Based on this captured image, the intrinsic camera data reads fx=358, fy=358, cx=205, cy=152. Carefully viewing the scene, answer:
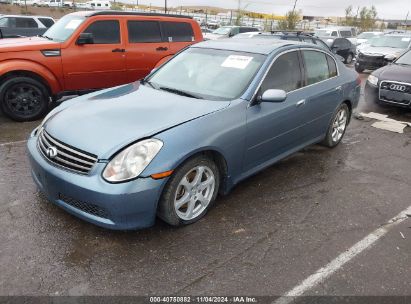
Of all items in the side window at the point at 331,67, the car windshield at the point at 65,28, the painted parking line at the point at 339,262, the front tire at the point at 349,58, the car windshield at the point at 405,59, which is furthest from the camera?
the front tire at the point at 349,58

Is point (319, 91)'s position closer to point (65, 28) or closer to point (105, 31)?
point (105, 31)

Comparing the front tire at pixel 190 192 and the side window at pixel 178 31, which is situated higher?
the side window at pixel 178 31

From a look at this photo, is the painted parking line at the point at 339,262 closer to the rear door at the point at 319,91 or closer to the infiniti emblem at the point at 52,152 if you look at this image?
the rear door at the point at 319,91

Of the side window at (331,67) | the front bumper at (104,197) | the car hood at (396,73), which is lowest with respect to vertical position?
the front bumper at (104,197)

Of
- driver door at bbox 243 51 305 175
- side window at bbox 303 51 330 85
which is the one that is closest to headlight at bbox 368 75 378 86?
side window at bbox 303 51 330 85

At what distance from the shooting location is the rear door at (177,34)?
24.9 feet

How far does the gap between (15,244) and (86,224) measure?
1.92 ft

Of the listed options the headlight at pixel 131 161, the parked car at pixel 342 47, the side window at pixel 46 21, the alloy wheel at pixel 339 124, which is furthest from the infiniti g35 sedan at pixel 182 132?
the side window at pixel 46 21

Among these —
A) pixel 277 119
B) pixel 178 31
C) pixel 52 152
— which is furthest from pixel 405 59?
pixel 52 152

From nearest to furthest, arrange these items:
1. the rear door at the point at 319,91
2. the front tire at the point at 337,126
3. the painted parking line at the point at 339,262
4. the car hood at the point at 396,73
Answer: the painted parking line at the point at 339,262, the rear door at the point at 319,91, the front tire at the point at 337,126, the car hood at the point at 396,73

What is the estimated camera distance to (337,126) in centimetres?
552

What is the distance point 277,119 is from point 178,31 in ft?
15.5

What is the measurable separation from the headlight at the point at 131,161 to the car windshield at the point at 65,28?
451 cm

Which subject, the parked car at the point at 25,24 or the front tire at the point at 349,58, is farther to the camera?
the front tire at the point at 349,58
